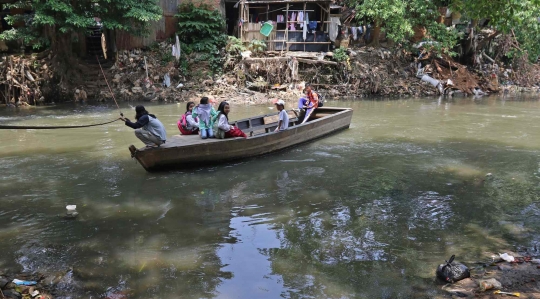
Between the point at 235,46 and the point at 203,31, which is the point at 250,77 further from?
the point at 203,31

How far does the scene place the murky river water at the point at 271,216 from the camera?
4.91m

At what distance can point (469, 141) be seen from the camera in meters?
11.6

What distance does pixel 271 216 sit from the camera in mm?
6668

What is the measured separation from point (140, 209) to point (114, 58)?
1526 cm

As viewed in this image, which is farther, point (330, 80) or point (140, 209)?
point (330, 80)

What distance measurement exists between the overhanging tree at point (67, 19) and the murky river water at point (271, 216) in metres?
5.63

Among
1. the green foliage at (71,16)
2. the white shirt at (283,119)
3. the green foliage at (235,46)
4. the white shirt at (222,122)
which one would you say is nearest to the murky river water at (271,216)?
the white shirt at (283,119)

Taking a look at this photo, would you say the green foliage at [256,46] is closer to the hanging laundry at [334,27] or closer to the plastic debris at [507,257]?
the hanging laundry at [334,27]

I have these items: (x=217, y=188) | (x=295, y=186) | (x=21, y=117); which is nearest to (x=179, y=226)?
(x=217, y=188)

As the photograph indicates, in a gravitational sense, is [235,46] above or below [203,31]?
below

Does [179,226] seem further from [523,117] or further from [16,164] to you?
[523,117]

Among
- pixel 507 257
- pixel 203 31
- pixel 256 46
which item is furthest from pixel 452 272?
pixel 203 31

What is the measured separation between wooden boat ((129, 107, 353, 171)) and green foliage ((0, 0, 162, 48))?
829 centimetres

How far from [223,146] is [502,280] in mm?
5626
